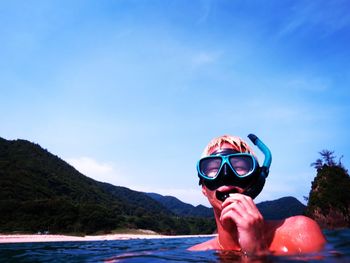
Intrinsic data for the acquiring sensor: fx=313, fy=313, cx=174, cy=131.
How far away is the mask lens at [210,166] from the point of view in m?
2.72

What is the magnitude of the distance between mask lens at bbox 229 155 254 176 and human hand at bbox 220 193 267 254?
48 centimetres

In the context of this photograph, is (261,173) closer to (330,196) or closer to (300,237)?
(300,237)

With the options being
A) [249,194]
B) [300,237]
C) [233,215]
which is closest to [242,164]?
[249,194]

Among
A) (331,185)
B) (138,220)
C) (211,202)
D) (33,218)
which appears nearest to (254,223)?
(211,202)

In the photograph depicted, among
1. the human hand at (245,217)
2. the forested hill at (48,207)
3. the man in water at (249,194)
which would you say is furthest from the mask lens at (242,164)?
the forested hill at (48,207)

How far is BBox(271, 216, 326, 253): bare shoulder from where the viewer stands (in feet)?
8.31

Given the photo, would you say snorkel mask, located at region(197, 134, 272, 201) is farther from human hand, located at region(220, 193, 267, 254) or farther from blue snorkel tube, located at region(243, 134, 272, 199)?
human hand, located at region(220, 193, 267, 254)

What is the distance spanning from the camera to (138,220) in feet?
211

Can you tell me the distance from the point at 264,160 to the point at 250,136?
0.35 m

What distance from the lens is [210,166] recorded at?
9.11ft

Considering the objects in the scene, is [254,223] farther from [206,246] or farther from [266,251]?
[206,246]

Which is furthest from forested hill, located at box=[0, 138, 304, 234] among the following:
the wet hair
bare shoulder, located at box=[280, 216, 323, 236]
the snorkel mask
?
bare shoulder, located at box=[280, 216, 323, 236]

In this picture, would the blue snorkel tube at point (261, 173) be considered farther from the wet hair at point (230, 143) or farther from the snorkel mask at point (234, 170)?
the wet hair at point (230, 143)

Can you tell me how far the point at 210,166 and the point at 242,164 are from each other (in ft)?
0.95
